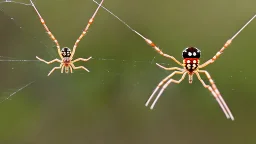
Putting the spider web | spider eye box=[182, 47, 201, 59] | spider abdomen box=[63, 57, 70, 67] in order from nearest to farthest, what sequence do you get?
spider eye box=[182, 47, 201, 59], spider abdomen box=[63, 57, 70, 67], the spider web

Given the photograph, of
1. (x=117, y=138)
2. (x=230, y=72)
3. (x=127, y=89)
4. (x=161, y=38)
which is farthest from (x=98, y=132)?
(x=230, y=72)

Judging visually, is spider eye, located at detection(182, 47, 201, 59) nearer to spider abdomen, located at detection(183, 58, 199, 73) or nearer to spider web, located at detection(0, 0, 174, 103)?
spider abdomen, located at detection(183, 58, 199, 73)

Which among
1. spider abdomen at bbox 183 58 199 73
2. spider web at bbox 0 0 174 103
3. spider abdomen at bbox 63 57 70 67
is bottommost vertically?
spider abdomen at bbox 183 58 199 73

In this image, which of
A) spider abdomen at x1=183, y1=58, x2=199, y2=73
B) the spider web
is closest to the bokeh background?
the spider web

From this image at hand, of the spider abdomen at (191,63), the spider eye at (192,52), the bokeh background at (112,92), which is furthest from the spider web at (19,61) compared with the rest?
the spider eye at (192,52)

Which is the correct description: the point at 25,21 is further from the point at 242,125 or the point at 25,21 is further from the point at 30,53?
the point at 242,125

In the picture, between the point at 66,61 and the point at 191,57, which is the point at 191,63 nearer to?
the point at 191,57

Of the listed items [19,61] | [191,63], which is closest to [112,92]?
[19,61]

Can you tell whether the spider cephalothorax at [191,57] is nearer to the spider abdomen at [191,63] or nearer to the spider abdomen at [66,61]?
the spider abdomen at [191,63]
